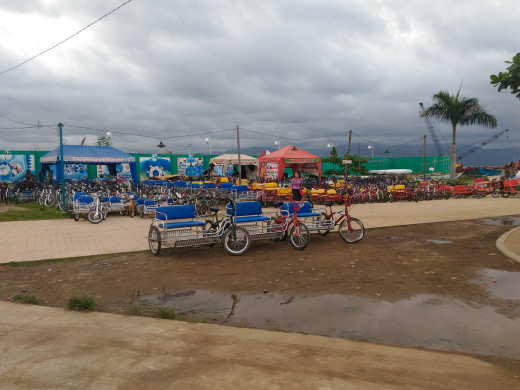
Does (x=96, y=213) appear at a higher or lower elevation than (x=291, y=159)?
lower

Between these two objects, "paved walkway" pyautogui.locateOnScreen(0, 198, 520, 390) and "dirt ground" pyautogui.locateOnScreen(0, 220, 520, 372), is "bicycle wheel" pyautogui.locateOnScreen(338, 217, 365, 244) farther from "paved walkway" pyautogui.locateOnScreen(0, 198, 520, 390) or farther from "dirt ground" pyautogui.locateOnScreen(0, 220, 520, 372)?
"paved walkway" pyautogui.locateOnScreen(0, 198, 520, 390)

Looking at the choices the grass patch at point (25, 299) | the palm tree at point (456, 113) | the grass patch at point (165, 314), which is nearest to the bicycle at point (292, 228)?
the grass patch at point (165, 314)

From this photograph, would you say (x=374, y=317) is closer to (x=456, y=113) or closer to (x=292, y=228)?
(x=292, y=228)

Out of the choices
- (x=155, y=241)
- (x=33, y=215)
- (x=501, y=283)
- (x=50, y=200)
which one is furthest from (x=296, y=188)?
(x=50, y=200)

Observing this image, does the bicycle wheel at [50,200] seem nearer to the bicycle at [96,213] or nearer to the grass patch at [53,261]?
the bicycle at [96,213]

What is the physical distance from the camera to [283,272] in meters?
6.91

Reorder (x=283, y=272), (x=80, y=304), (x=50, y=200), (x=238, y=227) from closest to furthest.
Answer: (x=80, y=304), (x=283, y=272), (x=238, y=227), (x=50, y=200)

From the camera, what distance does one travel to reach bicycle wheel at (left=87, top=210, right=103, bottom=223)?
12961 mm

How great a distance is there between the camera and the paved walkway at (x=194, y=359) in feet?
10.4

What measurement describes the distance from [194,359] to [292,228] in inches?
215

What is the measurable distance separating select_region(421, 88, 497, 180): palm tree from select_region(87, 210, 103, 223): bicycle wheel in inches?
1058

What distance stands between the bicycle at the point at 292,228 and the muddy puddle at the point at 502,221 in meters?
7.27

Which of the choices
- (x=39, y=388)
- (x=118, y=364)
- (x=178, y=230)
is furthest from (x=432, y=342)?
(x=178, y=230)

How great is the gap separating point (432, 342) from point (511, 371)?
79cm
